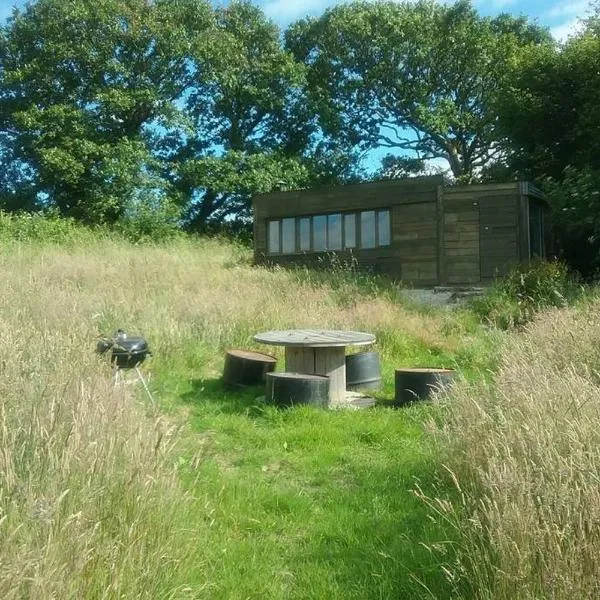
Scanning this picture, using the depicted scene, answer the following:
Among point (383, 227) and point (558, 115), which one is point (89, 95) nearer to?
point (383, 227)

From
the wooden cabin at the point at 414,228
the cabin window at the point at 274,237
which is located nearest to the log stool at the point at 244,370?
the wooden cabin at the point at 414,228

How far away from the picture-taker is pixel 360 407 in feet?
25.9

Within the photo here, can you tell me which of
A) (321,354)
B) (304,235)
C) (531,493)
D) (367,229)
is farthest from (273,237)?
(531,493)

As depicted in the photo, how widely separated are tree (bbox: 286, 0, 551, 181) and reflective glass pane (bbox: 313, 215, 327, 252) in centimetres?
1340

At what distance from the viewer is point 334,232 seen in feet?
64.1

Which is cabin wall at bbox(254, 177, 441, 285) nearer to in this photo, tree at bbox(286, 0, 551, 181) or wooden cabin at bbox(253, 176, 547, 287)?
wooden cabin at bbox(253, 176, 547, 287)

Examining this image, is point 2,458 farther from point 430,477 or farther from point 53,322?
point 53,322

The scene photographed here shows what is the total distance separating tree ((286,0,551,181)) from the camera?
32188mm

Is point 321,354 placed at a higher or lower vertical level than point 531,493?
higher

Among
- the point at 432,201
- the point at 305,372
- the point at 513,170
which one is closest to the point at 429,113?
the point at 513,170

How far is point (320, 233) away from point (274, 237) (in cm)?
142

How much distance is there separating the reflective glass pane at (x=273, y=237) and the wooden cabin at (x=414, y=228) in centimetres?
1

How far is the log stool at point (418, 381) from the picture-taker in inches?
300

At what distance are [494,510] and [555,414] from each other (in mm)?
1029
